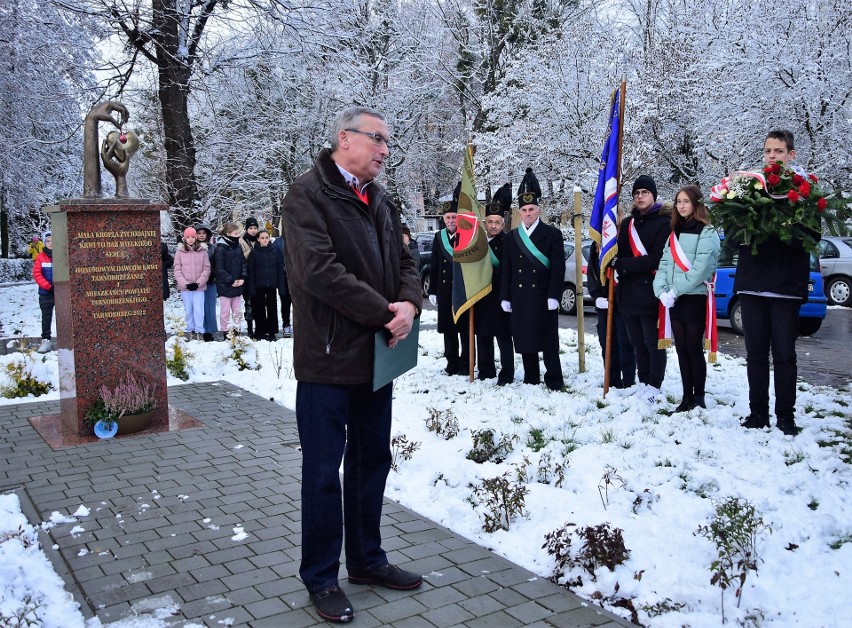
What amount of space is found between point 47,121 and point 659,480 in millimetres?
24229

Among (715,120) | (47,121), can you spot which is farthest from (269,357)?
(47,121)

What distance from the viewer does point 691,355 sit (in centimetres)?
686

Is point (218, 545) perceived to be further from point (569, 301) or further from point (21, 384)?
point (569, 301)

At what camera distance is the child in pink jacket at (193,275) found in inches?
511

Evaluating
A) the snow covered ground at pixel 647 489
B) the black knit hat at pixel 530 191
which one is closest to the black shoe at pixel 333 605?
the snow covered ground at pixel 647 489

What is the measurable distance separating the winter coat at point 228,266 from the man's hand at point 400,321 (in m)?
9.98

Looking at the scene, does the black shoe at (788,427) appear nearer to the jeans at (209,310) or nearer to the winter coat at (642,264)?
the winter coat at (642,264)

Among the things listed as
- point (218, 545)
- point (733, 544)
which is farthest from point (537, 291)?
point (218, 545)

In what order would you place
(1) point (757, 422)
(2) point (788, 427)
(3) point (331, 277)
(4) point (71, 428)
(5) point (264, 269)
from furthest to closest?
(5) point (264, 269)
(4) point (71, 428)
(1) point (757, 422)
(2) point (788, 427)
(3) point (331, 277)

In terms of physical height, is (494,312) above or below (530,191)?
below

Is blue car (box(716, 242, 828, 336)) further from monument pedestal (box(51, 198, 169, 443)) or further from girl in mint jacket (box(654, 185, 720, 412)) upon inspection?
monument pedestal (box(51, 198, 169, 443))

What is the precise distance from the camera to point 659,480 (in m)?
5.08

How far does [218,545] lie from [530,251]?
4.87 m

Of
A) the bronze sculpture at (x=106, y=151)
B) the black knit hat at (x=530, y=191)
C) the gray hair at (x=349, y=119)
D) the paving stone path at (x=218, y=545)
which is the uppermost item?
the bronze sculpture at (x=106, y=151)
